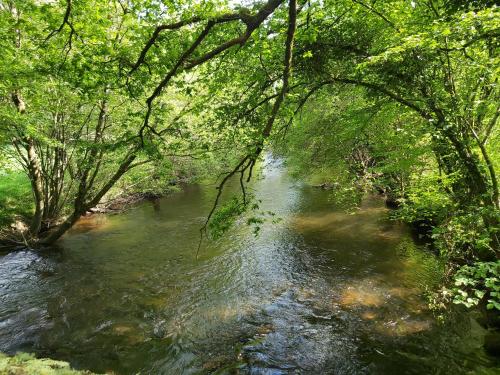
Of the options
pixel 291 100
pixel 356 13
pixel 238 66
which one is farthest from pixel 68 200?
pixel 356 13

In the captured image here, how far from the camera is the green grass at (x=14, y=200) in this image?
17508 mm

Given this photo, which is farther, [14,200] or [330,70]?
[14,200]

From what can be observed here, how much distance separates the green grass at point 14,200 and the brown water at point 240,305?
119 inches

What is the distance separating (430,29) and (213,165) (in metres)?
20.6

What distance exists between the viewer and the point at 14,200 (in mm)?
Result: 19000

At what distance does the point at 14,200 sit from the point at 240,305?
1618 cm

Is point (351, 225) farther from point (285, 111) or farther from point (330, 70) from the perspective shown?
point (285, 111)

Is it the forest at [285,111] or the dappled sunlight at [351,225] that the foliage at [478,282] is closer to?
the forest at [285,111]

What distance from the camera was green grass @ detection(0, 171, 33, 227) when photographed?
689 inches

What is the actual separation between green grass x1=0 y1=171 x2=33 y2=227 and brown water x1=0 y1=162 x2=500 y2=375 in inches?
119

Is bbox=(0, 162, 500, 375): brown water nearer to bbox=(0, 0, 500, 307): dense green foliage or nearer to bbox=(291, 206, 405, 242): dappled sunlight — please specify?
bbox=(291, 206, 405, 242): dappled sunlight

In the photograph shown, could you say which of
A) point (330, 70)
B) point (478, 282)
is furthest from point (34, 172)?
point (478, 282)

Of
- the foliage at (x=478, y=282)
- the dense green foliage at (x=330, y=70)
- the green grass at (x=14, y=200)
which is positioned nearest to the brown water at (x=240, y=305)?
the dense green foliage at (x=330, y=70)

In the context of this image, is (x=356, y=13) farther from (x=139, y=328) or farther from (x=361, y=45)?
(x=139, y=328)
